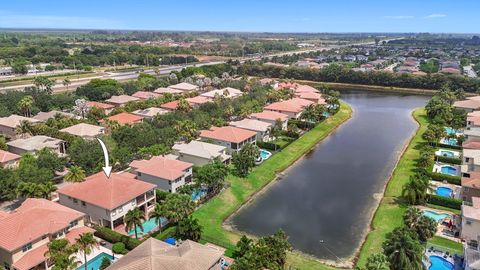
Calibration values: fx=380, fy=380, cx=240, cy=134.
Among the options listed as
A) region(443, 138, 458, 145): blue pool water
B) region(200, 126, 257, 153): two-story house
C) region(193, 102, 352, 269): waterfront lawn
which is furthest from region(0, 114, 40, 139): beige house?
region(443, 138, 458, 145): blue pool water

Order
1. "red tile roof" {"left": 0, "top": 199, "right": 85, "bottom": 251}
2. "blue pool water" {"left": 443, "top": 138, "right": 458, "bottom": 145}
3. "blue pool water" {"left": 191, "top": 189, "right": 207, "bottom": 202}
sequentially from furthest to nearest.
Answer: "blue pool water" {"left": 443, "top": 138, "right": 458, "bottom": 145}
"blue pool water" {"left": 191, "top": 189, "right": 207, "bottom": 202}
"red tile roof" {"left": 0, "top": 199, "right": 85, "bottom": 251}

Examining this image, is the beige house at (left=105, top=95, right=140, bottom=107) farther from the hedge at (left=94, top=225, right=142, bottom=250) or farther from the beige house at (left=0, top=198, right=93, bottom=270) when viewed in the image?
the hedge at (left=94, top=225, right=142, bottom=250)

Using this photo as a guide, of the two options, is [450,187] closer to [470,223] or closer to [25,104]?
[470,223]

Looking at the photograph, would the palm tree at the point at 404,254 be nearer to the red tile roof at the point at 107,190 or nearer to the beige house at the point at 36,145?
the red tile roof at the point at 107,190

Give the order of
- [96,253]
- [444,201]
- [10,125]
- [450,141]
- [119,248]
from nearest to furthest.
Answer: [119,248], [96,253], [444,201], [10,125], [450,141]

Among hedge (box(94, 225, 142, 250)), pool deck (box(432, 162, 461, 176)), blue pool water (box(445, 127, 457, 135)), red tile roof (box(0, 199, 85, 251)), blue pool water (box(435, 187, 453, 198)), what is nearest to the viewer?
red tile roof (box(0, 199, 85, 251))

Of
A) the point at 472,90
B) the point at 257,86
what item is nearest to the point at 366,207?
the point at 257,86

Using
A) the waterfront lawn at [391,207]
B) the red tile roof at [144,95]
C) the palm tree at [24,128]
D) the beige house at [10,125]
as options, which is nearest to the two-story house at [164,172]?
the waterfront lawn at [391,207]

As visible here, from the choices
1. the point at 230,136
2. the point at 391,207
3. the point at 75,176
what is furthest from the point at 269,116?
the point at 75,176
